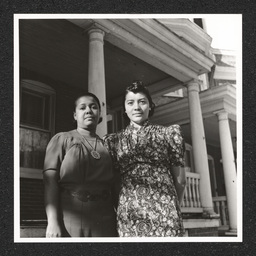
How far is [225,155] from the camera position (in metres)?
3.63

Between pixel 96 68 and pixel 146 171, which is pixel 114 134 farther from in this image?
pixel 96 68

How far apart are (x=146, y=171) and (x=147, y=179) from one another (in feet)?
0.12

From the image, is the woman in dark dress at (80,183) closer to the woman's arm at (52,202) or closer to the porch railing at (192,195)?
the woman's arm at (52,202)

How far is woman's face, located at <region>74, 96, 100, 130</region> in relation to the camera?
4.79ft

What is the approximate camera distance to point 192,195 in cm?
349

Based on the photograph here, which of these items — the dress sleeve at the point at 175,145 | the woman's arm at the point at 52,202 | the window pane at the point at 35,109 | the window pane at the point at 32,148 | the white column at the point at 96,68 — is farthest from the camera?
the window pane at the point at 35,109

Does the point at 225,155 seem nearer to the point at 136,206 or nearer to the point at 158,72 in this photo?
the point at 158,72

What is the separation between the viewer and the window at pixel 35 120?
2.82 m

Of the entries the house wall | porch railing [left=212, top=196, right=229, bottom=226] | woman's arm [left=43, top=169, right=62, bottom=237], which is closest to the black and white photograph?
woman's arm [left=43, top=169, right=62, bottom=237]

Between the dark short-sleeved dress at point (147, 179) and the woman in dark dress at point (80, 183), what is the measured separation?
2.5 inches

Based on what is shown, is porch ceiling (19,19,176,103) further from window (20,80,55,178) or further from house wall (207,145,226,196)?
house wall (207,145,226,196)

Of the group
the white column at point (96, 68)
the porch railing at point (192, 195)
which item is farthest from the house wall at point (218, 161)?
the white column at point (96, 68)
